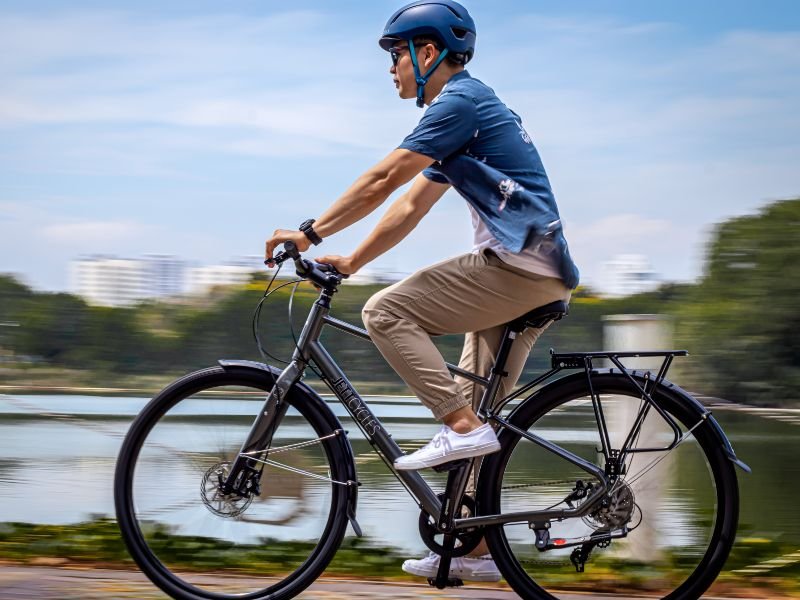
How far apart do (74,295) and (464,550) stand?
10.4 ft

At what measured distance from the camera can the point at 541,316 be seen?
11.9 feet

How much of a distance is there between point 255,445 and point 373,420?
418 millimetres

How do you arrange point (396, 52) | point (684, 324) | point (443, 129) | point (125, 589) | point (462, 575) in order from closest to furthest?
point (443, 129) → point (396, 52) → point (462, 575) → point (125, 589) → point (684, 324)

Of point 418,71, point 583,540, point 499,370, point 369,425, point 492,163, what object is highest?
point 418,71

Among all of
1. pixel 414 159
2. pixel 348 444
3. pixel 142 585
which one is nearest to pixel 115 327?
pixel 142 585

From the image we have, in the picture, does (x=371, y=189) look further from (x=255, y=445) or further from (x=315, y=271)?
(x=255, y=445)

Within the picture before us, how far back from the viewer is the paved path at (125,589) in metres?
3.90

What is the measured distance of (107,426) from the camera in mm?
5750

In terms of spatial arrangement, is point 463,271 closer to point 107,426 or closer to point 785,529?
point 785,529

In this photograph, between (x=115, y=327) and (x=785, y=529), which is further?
(x=115, y=327)

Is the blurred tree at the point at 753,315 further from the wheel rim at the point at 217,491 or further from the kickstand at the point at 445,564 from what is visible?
the wheel rim at the point at 217,491

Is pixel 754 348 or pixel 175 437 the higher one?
pixel 754 348

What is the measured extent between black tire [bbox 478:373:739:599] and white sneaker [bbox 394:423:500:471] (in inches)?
5.7

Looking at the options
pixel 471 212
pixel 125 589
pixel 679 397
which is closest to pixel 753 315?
pixel 679 397
